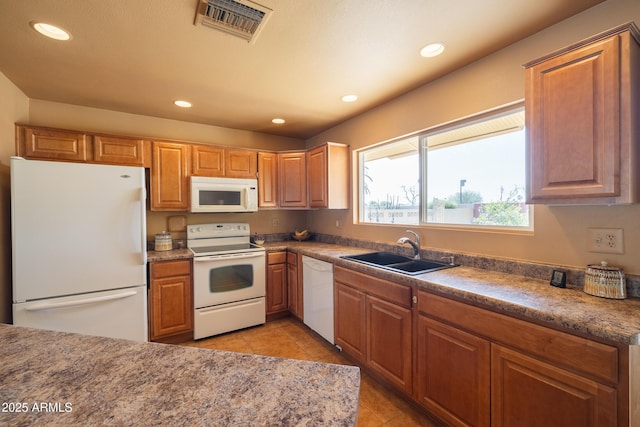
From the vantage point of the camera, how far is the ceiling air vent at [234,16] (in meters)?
1.42

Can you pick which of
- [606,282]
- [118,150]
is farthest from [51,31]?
[606,282]

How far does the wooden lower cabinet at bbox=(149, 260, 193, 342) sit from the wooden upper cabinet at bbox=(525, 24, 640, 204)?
2870mm

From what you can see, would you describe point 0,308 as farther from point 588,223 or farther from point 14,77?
point 588,223

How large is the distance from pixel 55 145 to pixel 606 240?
4096 mm

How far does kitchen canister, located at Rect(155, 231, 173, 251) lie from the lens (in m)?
2.96

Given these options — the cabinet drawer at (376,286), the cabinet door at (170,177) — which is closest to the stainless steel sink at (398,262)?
the cabinet drawer at (376,286)

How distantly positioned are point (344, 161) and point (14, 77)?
2.96m

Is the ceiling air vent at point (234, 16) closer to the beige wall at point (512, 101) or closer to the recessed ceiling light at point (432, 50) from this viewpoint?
the recessed ceiling light at point (432, 50)

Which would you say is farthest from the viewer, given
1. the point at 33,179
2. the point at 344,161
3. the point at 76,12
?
the point at 344,161

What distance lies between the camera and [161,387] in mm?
667

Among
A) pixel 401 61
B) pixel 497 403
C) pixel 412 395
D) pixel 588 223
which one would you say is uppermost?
pixel 401 61

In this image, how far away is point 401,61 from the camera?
195 cm

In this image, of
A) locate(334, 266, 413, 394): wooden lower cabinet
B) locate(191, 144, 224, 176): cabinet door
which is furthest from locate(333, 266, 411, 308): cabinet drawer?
locate(191, 144, 224, 176): cabinet door

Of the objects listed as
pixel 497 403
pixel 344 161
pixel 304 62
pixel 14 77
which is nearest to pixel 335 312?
pixel 497 403
